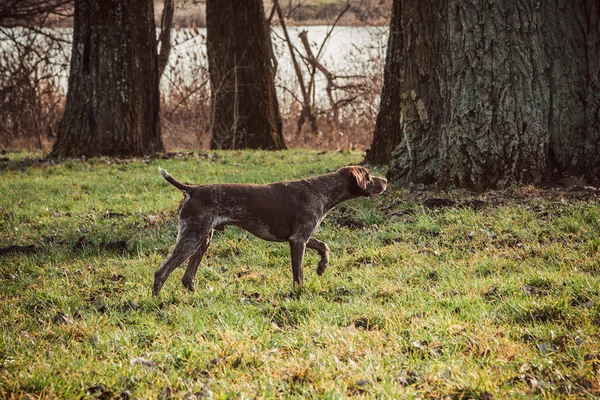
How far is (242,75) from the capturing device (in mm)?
17062

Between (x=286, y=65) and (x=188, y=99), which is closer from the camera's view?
(x=188, y=99)

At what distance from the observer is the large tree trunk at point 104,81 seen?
1373 centimetres

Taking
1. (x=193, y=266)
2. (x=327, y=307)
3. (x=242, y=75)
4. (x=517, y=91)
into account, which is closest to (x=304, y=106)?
(x=242, y=75)

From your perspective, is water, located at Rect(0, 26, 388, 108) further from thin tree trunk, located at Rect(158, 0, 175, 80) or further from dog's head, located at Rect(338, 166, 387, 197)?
dog's head, located at Rect(338, 166, 387, 197)

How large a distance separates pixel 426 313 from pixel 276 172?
7255mm

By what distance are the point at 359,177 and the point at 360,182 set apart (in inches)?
2.1

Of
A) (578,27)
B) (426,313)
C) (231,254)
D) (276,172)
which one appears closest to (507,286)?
(426,313)

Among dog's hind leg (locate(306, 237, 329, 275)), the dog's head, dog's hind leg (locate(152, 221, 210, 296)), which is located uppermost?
the dog's head

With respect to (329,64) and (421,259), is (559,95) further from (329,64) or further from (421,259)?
(329,64)

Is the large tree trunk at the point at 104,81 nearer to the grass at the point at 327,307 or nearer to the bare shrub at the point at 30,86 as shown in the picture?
the bare shrub at the point at 30,86

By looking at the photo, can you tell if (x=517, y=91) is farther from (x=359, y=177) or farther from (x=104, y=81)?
(x=104, y=81)

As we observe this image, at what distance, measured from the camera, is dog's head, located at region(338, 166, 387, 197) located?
263 inches

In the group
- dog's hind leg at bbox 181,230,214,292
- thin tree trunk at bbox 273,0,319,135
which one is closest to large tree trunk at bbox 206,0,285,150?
thin tree trunk at bbox 273,0,319,135

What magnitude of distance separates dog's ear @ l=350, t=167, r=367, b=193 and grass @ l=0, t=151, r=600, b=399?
0.83 meters
